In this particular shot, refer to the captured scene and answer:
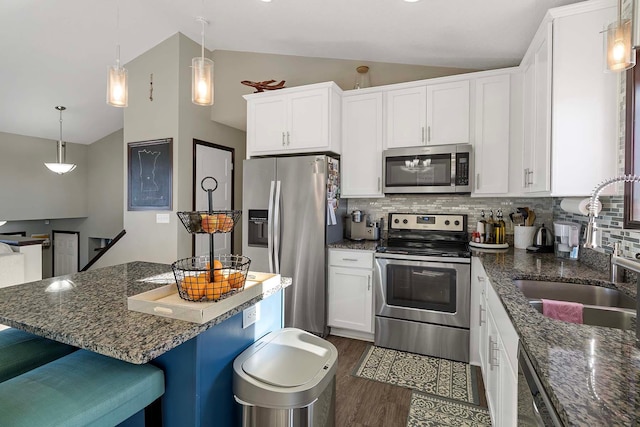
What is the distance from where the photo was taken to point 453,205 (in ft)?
10.4

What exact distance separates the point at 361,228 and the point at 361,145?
2.79 feet

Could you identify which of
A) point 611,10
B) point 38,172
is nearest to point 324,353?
point 611,10

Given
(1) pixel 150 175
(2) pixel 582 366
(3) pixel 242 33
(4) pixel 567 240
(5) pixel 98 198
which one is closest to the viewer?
(2) pixel 582 366

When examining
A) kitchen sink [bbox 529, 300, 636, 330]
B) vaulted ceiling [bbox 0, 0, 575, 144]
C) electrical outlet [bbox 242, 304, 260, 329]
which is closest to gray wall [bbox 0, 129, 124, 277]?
vaulted ceiling [bbox 0, 0, 575, 144]

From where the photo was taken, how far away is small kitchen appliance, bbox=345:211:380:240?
3354mm

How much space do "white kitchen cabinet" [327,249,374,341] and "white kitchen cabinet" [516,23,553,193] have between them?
135cm

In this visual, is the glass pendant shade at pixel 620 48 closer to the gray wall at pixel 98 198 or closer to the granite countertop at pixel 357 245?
the granite countertop at pixel 357 245

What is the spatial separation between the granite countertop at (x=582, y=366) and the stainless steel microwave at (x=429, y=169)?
5.07ft

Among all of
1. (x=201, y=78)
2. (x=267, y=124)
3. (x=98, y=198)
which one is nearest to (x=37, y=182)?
(x=98, y=198)

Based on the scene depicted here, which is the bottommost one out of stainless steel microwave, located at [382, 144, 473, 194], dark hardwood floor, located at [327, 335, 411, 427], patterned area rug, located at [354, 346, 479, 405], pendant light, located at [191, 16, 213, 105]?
dark hardwood floor, located at [327, 335, 411, 427]

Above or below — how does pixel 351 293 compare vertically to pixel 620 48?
below

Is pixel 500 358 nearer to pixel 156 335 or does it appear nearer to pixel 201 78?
pixel 156 335

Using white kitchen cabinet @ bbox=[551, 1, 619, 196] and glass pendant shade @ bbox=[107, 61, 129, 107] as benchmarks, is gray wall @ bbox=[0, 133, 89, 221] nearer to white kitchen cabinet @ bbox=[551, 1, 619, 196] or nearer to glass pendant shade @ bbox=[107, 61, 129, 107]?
glass pendant shade @ bbox=[107, 61, 129, 107]

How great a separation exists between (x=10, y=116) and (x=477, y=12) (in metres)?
6.11
